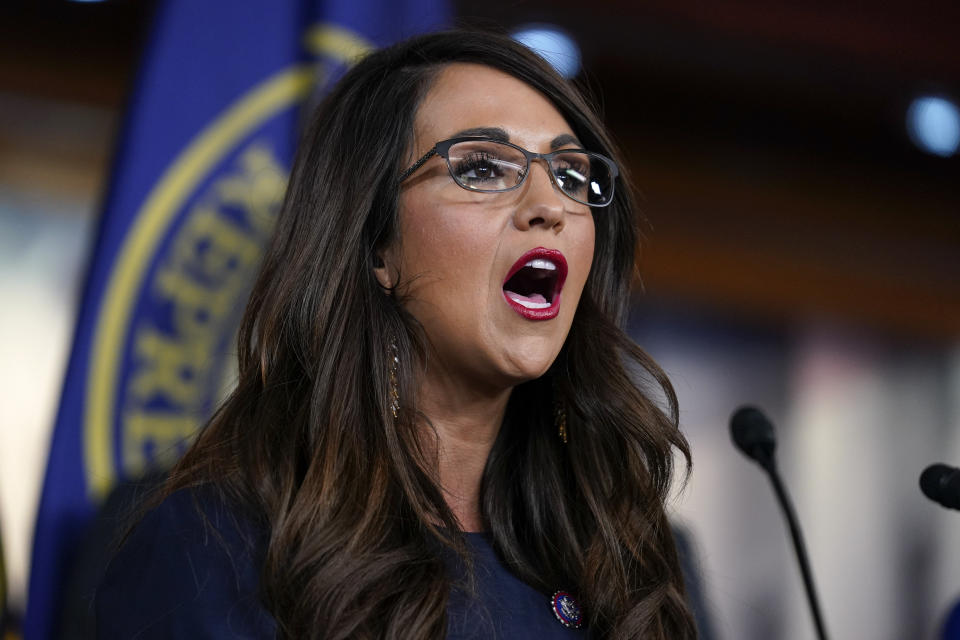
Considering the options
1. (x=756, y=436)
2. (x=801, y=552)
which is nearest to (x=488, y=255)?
(x=756, y=436)

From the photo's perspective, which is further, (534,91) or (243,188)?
(243,188)

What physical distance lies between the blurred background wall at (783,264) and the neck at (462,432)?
2458mm

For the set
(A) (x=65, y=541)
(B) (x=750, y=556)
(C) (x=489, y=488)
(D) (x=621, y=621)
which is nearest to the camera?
(D) (x=621, y=621)

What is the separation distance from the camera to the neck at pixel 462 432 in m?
1.41

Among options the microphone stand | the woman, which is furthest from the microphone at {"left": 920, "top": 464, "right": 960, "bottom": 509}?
the woman

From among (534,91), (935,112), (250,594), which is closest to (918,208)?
(935,112)

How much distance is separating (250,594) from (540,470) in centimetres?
49

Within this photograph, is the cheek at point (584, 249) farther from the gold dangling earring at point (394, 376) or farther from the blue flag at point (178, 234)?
the blue flag at point (178, 234)

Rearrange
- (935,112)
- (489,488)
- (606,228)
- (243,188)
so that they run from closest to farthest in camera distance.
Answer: (489,488), (606,228), (243,188), (935,112)

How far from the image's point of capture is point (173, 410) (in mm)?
2207

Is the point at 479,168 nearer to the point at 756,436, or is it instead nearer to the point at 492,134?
the point at 492,134

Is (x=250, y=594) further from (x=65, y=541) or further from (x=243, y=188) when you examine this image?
(x=243, y=188)

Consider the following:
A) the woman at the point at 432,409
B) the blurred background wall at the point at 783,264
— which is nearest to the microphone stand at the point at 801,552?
the woman at the point at 432,409

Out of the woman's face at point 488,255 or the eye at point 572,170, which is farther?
the eye at point 572,170
